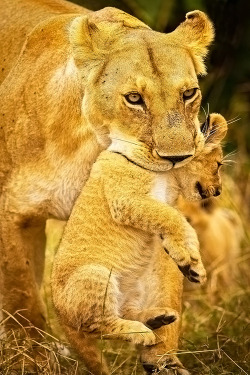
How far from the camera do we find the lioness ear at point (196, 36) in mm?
4934

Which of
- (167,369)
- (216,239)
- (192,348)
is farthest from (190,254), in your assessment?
(216,239)

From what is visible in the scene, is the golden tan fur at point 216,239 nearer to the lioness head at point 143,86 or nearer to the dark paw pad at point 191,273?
the lioness head at point 143,86

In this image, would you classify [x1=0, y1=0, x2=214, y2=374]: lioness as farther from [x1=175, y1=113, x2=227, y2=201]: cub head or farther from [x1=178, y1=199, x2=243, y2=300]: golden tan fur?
[x1=178, y1=199, x2=243, y2=300]: golden tan fur

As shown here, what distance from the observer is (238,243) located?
7.85 m

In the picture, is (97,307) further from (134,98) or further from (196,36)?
(196,36)

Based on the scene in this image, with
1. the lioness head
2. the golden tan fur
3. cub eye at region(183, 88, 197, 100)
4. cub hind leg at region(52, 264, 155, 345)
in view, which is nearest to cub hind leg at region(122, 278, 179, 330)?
cub hind leg at region(52, 264, 155, 345)

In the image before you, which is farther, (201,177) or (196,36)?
(196,36)

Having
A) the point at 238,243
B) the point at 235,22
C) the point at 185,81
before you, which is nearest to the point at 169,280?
the point at 185,81

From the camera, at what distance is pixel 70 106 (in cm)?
523

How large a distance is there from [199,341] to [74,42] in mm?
1877

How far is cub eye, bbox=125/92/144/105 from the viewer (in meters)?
4.53

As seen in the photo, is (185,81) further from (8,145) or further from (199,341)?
(199,341)

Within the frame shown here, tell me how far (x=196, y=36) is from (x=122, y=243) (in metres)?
1.02

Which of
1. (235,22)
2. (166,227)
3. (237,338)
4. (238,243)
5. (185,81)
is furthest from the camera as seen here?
(235,22)
